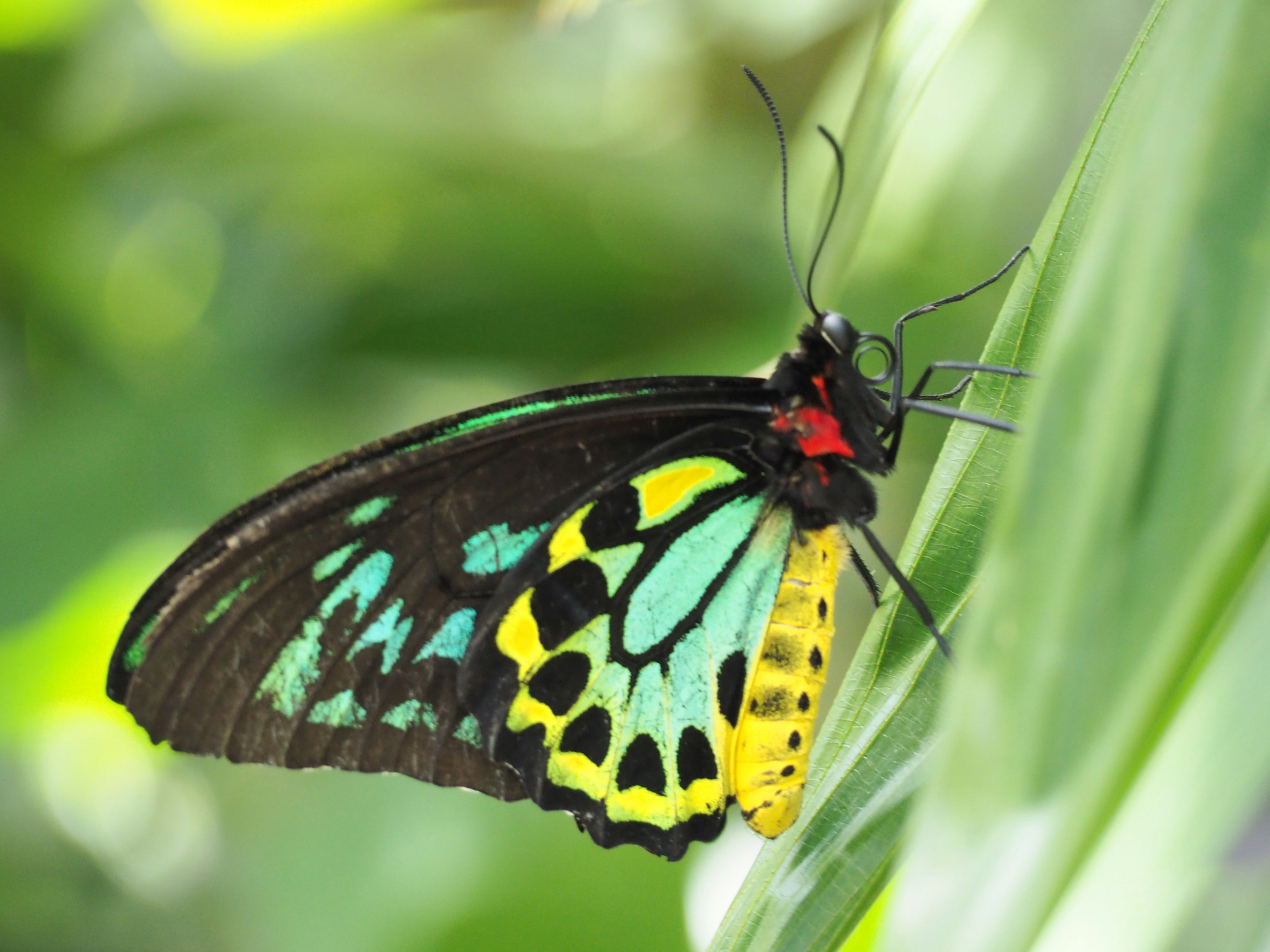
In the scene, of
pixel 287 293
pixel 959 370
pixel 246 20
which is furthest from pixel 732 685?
pixel 287 293

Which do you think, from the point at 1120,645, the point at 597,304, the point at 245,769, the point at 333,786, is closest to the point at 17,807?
the point at 245,769

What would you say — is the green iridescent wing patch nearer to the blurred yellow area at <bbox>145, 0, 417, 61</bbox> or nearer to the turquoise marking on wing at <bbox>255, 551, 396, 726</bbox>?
the turquoise marking on wing at <bbox>255, 551, 396, 726</bbox>

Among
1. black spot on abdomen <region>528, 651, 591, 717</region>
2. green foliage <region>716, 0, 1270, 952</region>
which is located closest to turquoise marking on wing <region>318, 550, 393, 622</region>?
black spot on abdomen <region>528, 651, 591, 717</region>

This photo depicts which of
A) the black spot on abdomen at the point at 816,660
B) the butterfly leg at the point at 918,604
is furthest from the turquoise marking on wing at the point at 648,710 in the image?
the butterfly leg at the point at 918,604

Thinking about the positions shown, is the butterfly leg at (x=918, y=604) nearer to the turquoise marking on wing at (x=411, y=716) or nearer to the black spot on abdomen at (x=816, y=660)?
the black spot on abdomen at (x=816, y=660)

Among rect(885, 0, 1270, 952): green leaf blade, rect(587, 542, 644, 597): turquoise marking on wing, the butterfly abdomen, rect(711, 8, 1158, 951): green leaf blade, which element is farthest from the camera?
rect(587, 542, 644, 597): turquoise marking on wing
